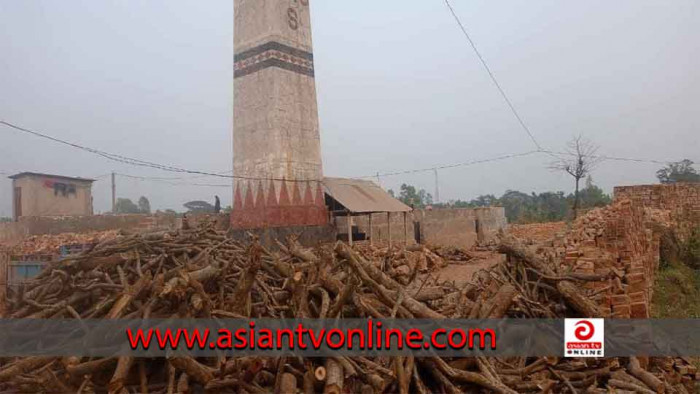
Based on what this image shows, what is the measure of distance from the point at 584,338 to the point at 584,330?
87 millimetres

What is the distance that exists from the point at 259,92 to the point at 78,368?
1266cm

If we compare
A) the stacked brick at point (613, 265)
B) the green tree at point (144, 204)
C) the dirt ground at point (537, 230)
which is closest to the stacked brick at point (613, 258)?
the stacked brick at point (613, 265)

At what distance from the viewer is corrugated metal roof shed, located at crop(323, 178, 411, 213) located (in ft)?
51.2

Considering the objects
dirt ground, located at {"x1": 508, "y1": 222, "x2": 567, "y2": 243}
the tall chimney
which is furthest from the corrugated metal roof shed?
dirt ground, located at {"x1": 508, "y1": 222, "x2": 567, "y2": 243}

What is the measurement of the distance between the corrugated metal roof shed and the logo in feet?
35.3

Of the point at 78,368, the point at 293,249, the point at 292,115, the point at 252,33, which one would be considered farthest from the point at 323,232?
the point at 78,368

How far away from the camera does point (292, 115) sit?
A: 15305 mm

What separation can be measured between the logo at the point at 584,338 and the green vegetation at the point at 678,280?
17.6 ft

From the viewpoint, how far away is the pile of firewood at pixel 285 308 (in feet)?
11.1

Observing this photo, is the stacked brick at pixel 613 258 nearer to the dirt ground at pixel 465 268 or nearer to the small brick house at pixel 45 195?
the dirt ground at pixel 465 268

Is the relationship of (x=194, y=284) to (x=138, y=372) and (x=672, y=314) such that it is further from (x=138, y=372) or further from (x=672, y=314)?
(x=672, y=314)

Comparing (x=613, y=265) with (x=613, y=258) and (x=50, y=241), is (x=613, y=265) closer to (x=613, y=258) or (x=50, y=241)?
(x=613, y=258)

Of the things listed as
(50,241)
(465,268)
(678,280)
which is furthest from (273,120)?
(678,280)

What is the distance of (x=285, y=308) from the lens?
432cm
